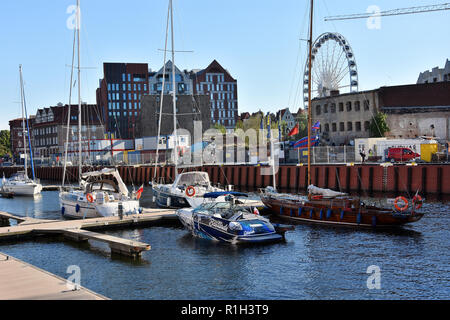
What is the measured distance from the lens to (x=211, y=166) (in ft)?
236

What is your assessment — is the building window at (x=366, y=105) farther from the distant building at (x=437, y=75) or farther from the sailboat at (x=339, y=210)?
the sailboat at (x=339, y=210)

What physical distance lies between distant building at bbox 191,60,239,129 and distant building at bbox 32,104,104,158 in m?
34.0

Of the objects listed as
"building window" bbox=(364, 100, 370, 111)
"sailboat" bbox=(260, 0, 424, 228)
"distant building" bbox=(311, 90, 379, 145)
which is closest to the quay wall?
"sailboat" bbox=(260, 0, 424, 228)

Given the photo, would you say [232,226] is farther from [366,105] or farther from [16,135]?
[16,135]

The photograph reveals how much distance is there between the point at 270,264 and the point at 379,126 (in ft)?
187

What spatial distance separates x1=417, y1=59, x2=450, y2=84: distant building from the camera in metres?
100

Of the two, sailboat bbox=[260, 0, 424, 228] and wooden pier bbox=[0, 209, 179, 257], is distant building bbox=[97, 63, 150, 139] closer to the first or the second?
wooden pier bbox=[0, 209, 179, 257]

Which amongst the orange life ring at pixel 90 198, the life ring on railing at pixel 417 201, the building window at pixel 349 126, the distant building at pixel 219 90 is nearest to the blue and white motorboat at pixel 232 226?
the life ring on railing at pixel 417 201

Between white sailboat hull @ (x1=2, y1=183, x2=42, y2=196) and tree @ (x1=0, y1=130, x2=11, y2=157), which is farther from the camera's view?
tree @ (x1=0, y1=130, x2=11, y2=157)

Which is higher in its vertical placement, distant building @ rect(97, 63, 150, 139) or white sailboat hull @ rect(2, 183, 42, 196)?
distant building @ rect(97, 63, 150, 139)

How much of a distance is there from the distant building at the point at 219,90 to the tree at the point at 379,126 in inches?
3623

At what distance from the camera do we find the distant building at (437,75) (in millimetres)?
100500
